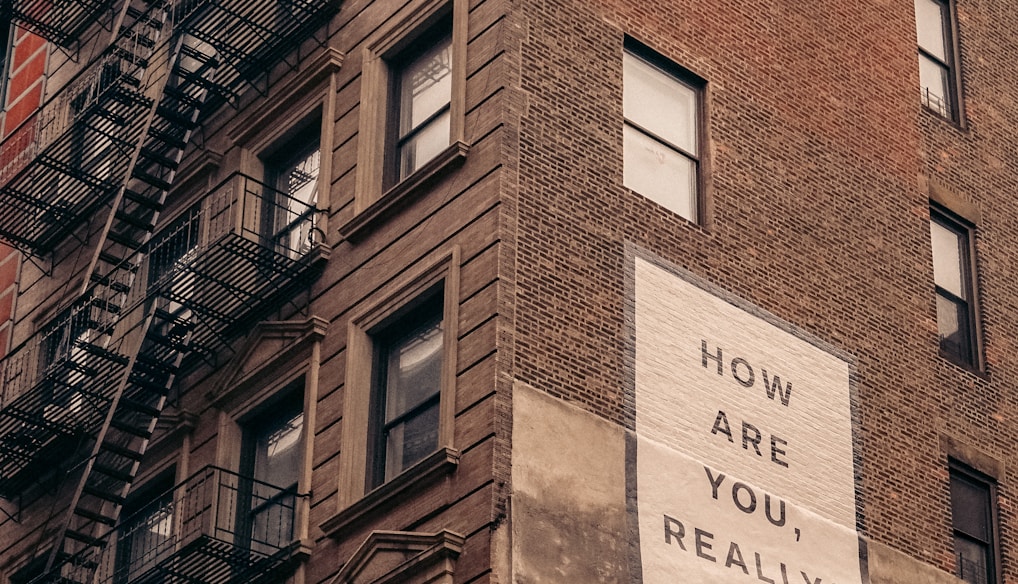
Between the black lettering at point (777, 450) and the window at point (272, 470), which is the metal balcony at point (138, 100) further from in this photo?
the black lettering at point (777, 450)

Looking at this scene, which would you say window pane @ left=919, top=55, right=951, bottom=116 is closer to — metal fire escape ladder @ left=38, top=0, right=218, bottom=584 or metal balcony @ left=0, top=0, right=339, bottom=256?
metal balcony @ left=0, top=0, right=339, bottom=256

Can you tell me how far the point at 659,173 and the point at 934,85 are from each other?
7468 millimetres

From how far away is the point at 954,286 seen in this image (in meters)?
29.0

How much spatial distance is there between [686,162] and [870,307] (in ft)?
11.1

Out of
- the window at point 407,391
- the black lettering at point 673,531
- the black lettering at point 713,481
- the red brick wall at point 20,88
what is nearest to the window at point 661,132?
the window at point 407,391

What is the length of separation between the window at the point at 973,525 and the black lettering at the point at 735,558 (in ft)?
14.5

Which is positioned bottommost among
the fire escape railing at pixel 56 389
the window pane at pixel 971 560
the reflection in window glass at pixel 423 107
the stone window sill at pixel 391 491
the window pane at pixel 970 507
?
the stone window sill at pixel 391 491

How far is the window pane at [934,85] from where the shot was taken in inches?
1206

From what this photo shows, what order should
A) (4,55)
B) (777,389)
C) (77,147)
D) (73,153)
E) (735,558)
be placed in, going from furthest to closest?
(4,55)
(77,147)
(73,153)
(777,389)
(735,558)

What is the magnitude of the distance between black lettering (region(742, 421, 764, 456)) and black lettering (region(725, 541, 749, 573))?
134 centimetres

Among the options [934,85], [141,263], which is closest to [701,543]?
[141,263]

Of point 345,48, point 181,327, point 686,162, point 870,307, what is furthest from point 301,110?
point 870,307

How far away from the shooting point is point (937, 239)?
95.7 ft

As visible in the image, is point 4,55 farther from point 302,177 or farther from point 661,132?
point 661,132
